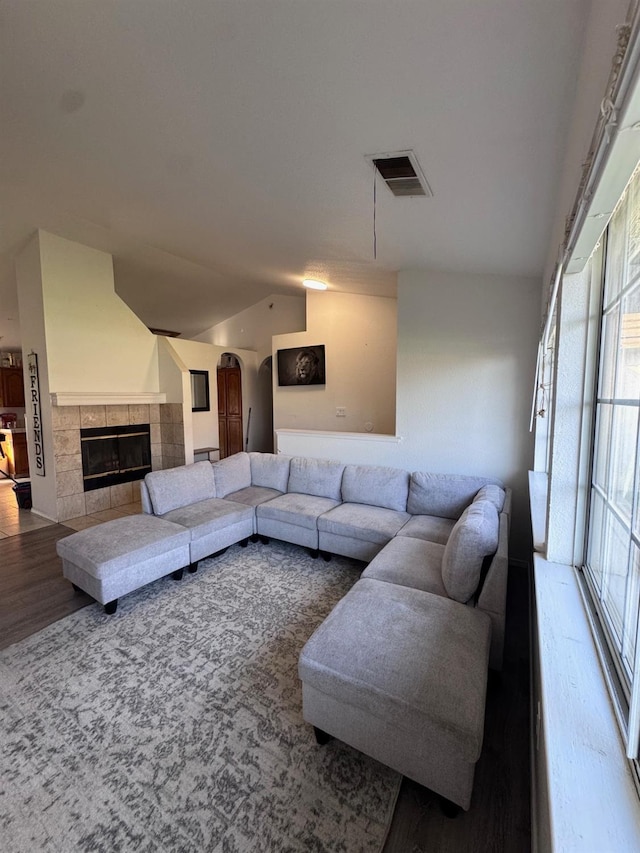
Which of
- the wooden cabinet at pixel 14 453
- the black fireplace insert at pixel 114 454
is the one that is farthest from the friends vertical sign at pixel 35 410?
the wooden cabinet at pixel 14 453

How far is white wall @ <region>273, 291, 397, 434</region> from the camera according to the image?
5.11 meters

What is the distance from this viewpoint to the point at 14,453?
644 centimetres

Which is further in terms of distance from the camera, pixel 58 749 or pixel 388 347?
pixel 388 347

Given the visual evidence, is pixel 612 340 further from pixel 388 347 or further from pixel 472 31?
pixel 388 347

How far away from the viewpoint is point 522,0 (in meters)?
0.91

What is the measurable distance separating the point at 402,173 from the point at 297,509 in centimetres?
264

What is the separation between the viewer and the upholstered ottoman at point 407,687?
1.23m

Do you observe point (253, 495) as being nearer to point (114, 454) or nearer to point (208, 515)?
point (208, 515)

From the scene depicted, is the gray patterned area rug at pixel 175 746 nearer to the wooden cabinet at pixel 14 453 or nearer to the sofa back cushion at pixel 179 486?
the sofa back cushion at pixel 179 486

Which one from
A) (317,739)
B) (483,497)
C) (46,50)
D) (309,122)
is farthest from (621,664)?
(46,50)

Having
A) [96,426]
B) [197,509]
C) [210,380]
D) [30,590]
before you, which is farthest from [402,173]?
[210,380]

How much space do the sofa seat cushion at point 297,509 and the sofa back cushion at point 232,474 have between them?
0.50 m

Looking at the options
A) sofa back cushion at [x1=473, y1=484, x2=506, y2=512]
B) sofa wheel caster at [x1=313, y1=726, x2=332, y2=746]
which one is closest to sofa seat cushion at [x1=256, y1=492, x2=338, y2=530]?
sofa back cushion at [x1=473, y1=484, x2=506, y2=512]

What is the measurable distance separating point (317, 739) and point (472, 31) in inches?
99.7
